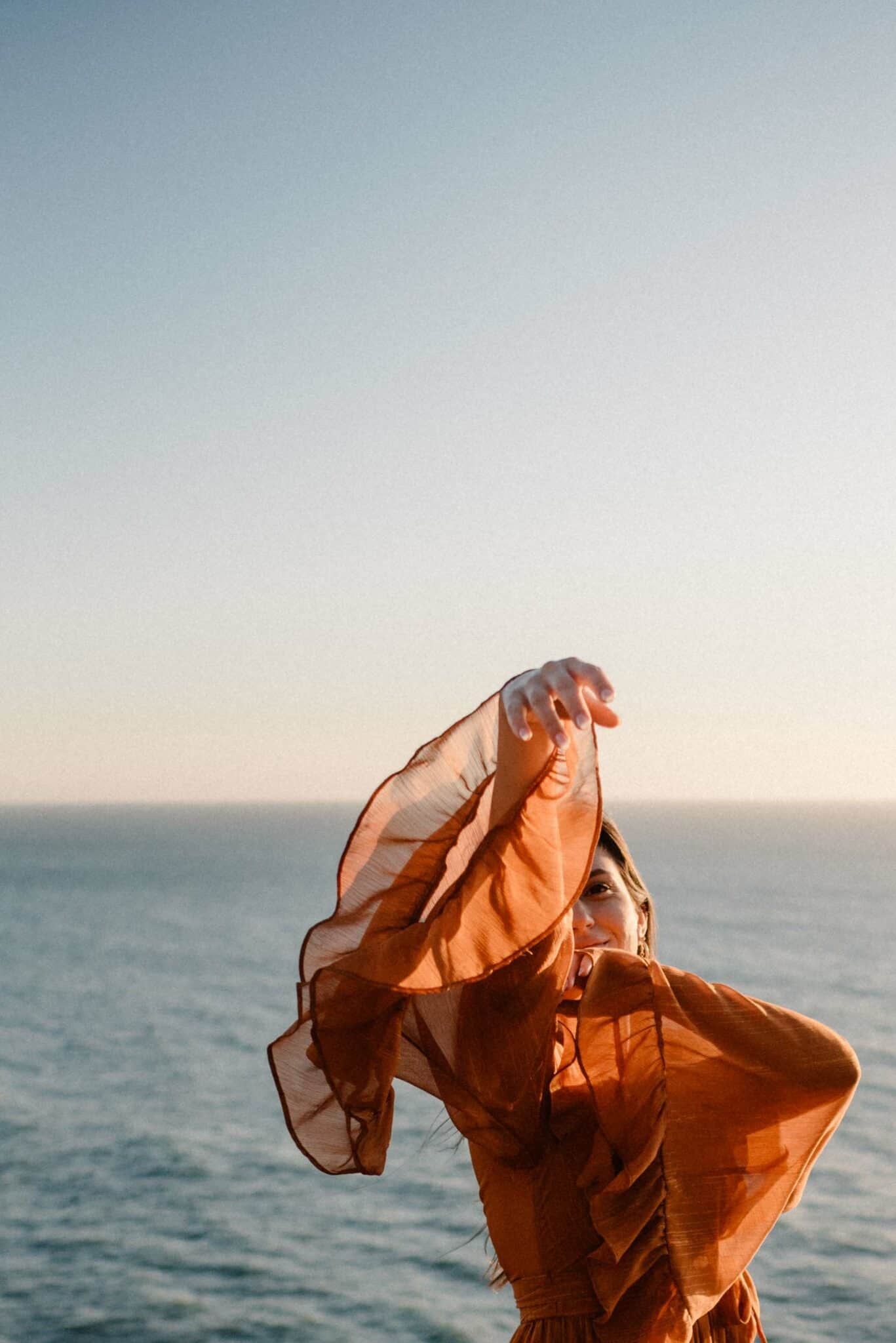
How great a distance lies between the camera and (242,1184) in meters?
33.5

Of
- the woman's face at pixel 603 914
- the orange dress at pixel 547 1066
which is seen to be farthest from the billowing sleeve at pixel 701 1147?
the woman's face at pixel 603 914

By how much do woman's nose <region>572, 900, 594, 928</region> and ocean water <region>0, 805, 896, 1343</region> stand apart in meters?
2.96

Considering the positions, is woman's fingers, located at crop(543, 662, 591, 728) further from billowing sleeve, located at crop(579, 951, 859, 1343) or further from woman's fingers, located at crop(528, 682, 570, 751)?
billowing sleeve, located at crop(579, 951, 859, 1343)

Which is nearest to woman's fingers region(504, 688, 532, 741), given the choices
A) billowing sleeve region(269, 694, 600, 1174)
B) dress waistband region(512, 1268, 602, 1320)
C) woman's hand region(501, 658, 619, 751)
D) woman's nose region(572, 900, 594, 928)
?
woman's hand region(501, 658, 619, 751)

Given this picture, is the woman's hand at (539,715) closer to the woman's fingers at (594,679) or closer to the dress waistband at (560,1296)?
the woman's fingers at (594,679)

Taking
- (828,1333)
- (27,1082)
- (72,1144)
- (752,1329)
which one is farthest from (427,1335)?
(752,1329)

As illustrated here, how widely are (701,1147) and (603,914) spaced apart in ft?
1.95

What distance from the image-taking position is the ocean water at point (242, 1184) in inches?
1052

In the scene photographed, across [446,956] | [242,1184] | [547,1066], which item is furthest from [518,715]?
[242,1184]

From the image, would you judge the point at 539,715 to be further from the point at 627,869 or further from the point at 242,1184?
the point at 242,1184

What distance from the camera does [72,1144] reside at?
3591 cm

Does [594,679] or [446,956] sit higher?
[594,679]

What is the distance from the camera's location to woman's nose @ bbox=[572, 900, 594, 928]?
10.3 feet

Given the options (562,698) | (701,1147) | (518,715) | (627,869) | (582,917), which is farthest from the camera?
(627,869)
